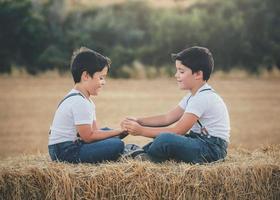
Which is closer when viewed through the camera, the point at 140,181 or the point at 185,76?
the point at 140,181

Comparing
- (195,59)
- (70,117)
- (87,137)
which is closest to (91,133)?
(87,137)

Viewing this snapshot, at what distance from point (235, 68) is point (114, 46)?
8.47ft

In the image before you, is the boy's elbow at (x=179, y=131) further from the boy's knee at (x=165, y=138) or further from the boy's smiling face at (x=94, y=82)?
the boy's smiling face at (x=94, y=82)

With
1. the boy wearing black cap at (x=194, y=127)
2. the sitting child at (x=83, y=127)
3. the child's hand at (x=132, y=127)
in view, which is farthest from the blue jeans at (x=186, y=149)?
the sitting child at (x=83, y=127)

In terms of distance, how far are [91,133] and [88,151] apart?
126 millimetres

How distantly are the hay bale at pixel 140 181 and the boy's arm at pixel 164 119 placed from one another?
762 millimetres

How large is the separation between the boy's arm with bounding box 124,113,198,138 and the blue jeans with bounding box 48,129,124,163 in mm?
147

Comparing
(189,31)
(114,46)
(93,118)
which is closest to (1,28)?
(114,46)

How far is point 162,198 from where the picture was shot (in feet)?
11.9

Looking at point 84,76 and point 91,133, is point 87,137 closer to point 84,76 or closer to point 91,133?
point 91,133

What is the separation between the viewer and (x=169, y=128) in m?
4.11

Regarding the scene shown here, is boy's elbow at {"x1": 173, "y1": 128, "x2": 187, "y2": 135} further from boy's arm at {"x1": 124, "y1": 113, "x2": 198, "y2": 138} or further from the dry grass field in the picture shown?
the dry grass field

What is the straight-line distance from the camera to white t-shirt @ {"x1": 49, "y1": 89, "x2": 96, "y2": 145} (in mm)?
4035

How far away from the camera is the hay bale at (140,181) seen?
3588 mm
